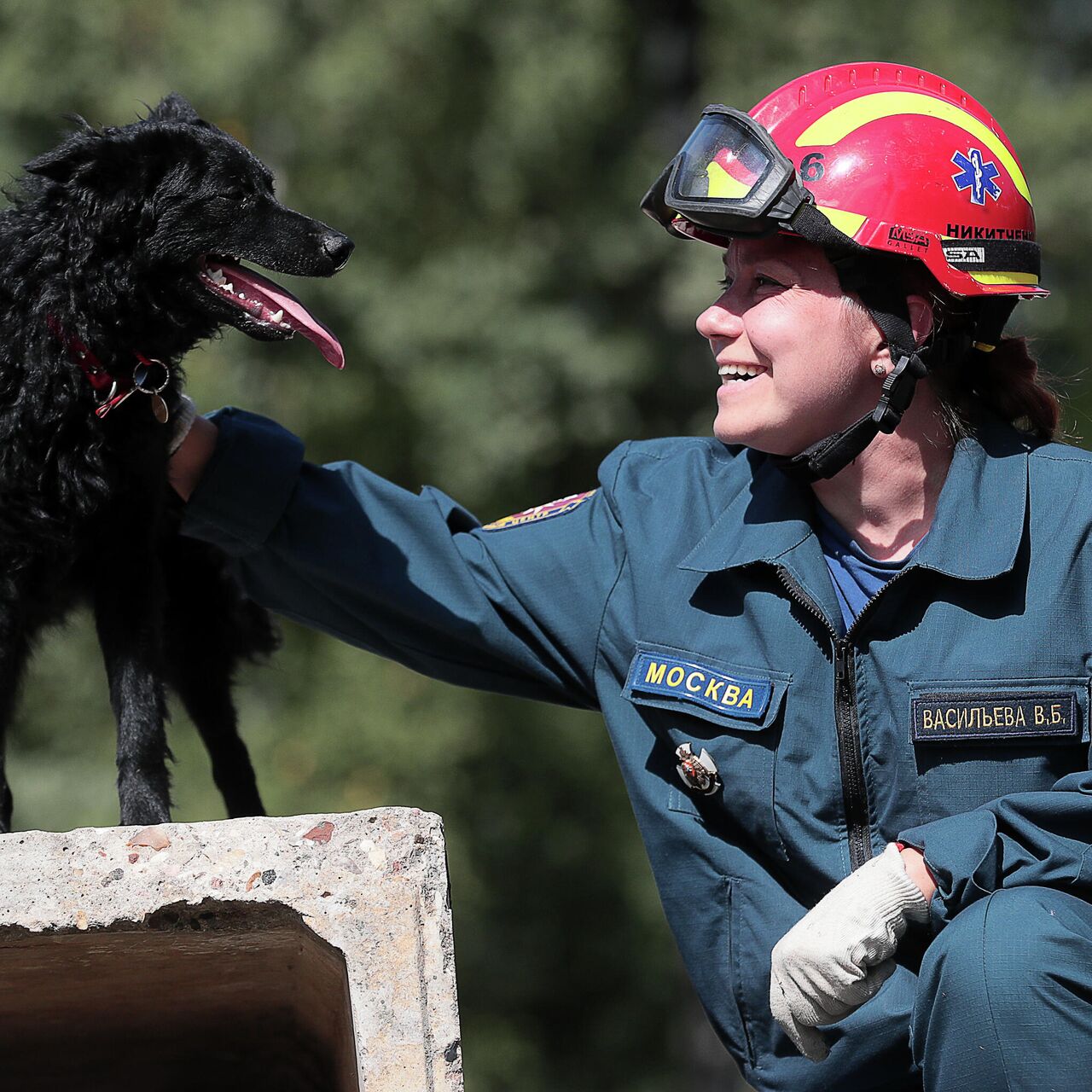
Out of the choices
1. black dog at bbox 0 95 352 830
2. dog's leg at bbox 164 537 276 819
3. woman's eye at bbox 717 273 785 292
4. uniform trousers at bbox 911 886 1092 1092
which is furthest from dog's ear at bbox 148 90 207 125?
uniform trousers at bbox 911 886 1092 1092

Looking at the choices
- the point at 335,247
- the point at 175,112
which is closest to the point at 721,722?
the point at 335,247

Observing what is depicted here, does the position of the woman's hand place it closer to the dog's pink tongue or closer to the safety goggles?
the dog's pink tongue

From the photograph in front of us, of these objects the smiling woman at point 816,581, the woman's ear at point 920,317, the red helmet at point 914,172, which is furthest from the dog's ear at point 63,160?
the woman's ear at point 920,317

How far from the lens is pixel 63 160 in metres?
2.44

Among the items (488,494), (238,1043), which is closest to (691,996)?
Answer: (488,494)

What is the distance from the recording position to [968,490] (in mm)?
2525

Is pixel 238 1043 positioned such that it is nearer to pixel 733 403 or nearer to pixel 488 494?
pixel 733 403

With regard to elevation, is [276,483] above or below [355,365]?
below

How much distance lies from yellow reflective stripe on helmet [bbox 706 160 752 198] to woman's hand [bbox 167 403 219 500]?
3.17ft

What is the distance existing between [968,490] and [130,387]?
138 centimetres

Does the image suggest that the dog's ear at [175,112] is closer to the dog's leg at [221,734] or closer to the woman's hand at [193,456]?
the woman's hand at [193,456]

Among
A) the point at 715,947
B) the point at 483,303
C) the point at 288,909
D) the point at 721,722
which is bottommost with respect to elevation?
the point at 715,947

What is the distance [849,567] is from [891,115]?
79 centimetres

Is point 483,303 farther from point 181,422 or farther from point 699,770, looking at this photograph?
point 699,770
